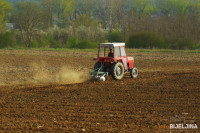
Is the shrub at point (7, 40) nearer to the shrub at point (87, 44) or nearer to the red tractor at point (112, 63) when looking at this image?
the shrub at point (87, 44)

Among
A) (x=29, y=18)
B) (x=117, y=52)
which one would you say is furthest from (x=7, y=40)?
(x=117, y=52)

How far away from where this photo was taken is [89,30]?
44375 millimetres

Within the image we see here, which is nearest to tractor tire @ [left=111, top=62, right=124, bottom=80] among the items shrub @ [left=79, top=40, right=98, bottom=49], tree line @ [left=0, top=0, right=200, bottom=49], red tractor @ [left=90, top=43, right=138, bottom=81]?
red tractor @ [left=90, top=43, right=138, bottom=81]

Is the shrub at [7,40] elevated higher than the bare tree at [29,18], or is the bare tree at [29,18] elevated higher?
the bare tree at [29,18]

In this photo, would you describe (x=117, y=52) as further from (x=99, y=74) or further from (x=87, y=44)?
(x=87, y=44)

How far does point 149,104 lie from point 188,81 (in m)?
4.42

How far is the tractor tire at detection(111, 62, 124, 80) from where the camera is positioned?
12.8 meters

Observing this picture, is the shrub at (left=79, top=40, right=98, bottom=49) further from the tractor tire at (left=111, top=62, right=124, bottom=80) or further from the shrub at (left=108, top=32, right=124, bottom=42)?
the tractor tire at (left=111, top=62, right=124, bottom=80)

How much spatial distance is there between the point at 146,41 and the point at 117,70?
2767 cm

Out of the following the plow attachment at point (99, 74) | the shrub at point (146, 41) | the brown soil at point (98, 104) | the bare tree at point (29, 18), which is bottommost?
the brown soil at point (98, 104)

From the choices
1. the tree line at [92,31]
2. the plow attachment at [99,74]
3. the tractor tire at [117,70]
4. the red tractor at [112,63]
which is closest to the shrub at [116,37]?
the tree line at [92,31]

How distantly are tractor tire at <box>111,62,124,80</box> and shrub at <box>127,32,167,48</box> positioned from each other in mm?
26829

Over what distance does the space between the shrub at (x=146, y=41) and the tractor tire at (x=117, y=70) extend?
26829 mm

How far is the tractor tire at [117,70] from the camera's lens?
42.0ft
